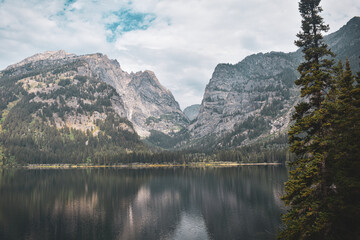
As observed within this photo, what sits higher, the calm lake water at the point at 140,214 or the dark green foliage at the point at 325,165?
the dark green foliage at the point at 325,165

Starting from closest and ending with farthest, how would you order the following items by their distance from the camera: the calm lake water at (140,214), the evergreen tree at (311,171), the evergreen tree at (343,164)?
the evergreen tree at (343,164), the evergreen tree at (311,171), the calm lake water at (140,214)

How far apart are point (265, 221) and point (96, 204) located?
54326mm

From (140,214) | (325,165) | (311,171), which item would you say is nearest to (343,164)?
(325,165)

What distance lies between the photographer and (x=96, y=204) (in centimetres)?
8906

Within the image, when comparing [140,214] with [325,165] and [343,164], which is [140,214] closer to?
[325,165]

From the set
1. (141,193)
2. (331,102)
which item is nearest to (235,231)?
(331,102)

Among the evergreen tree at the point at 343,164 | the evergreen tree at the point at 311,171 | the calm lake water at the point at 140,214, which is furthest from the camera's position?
the calm lake water at the point at 140,214

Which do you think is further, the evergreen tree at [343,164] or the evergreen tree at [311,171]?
the evergreen tree at [311,171]

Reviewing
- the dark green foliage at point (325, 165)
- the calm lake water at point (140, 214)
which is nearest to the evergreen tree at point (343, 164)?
the dark green foliage at point (325, 165)

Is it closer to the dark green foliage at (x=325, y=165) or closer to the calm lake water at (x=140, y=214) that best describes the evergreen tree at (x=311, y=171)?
the dark green foliage at (x=325, y=165)

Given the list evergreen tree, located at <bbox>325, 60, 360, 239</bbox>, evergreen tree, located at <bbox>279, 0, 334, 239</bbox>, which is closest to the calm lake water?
evergreen tree, located at <bbox>279, 0, 334, 239</bbox>

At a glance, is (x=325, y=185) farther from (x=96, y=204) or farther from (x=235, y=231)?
(x=96, y=204)

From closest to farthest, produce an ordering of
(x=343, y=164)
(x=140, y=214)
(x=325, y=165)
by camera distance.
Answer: (x=343, y=164)
(x=325, y=165)
(x=140, y=214)

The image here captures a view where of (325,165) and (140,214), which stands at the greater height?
(325,165)
